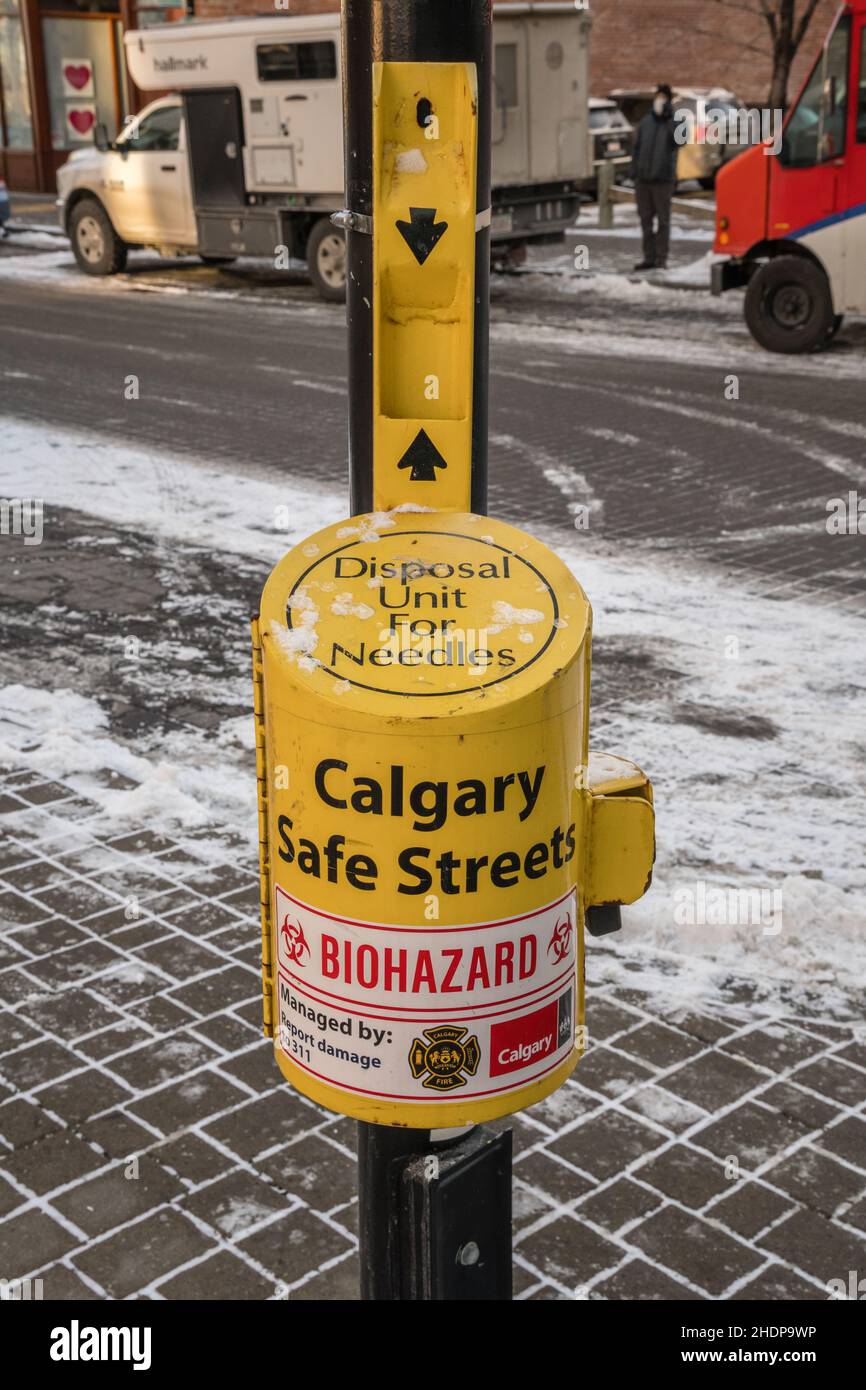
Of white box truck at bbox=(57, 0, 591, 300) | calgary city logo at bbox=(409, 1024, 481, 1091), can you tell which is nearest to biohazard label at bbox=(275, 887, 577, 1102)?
calgary city logo at bbox=(409, 1024, 481, 1091)

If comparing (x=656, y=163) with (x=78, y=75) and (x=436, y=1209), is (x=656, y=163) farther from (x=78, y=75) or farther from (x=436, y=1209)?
(x=436, y=1209)

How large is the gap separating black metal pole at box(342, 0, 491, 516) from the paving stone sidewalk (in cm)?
186

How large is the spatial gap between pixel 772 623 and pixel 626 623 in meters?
0.72

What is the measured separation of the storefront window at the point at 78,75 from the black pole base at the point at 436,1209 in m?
34.1

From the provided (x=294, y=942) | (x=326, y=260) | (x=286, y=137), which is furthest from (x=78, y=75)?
(x=294, y=942)

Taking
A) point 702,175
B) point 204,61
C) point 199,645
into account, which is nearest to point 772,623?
point 199,645

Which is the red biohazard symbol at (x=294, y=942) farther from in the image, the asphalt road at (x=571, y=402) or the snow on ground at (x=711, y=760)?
the asphalt road at (x=571, y=402)

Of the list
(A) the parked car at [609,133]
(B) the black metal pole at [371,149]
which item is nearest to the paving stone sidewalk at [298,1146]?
(B) the black metal pole at [371,149]

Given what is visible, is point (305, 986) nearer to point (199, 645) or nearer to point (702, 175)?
point (199, 645)

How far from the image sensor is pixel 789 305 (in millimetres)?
15461

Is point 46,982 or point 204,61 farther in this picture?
point 204,61

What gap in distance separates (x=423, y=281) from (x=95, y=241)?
2147 centimetres

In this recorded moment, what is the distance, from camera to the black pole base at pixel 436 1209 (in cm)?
255

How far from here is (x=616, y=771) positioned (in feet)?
8.96
